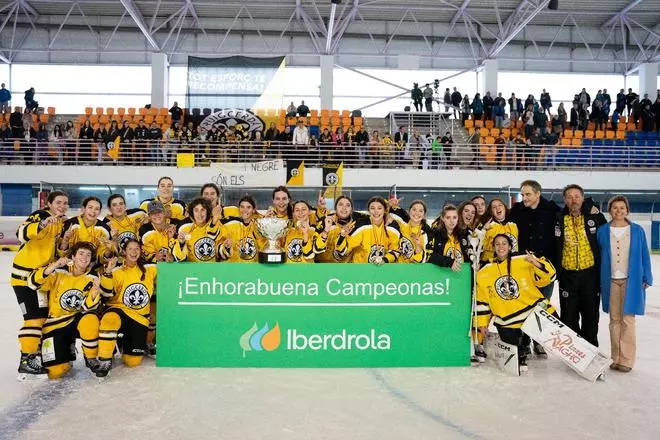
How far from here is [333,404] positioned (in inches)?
146

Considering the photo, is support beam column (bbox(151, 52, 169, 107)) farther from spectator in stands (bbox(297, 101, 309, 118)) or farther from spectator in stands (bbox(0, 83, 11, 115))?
spectator in stands (bbox(297, 101, 309, 118))

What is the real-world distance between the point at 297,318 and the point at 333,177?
11416mm

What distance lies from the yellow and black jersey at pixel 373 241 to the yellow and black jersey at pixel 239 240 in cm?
76

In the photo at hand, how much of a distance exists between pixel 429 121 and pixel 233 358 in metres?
16.7

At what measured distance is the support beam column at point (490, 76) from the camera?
2283 cm

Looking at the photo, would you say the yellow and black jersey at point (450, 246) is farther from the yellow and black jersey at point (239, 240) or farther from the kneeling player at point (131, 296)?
the kneeling player at point (131, 296)

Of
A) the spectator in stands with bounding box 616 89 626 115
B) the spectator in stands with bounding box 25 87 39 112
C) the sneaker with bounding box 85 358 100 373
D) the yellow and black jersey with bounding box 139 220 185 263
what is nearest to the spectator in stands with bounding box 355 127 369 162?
the spectator in stands with bounding box 616 89 626 115

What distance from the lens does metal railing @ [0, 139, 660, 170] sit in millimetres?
16656

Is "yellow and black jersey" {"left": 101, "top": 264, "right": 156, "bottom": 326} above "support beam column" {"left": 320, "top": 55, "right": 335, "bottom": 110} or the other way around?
the other way around

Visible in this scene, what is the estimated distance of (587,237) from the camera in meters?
4.82

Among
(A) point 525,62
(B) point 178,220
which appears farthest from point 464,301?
(A) point 525,62

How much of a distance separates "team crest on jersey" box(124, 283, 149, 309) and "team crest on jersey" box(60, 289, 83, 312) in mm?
340

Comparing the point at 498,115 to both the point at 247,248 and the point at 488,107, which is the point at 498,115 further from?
the point at 247,248

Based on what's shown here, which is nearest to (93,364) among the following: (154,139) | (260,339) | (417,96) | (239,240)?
(260,339)
